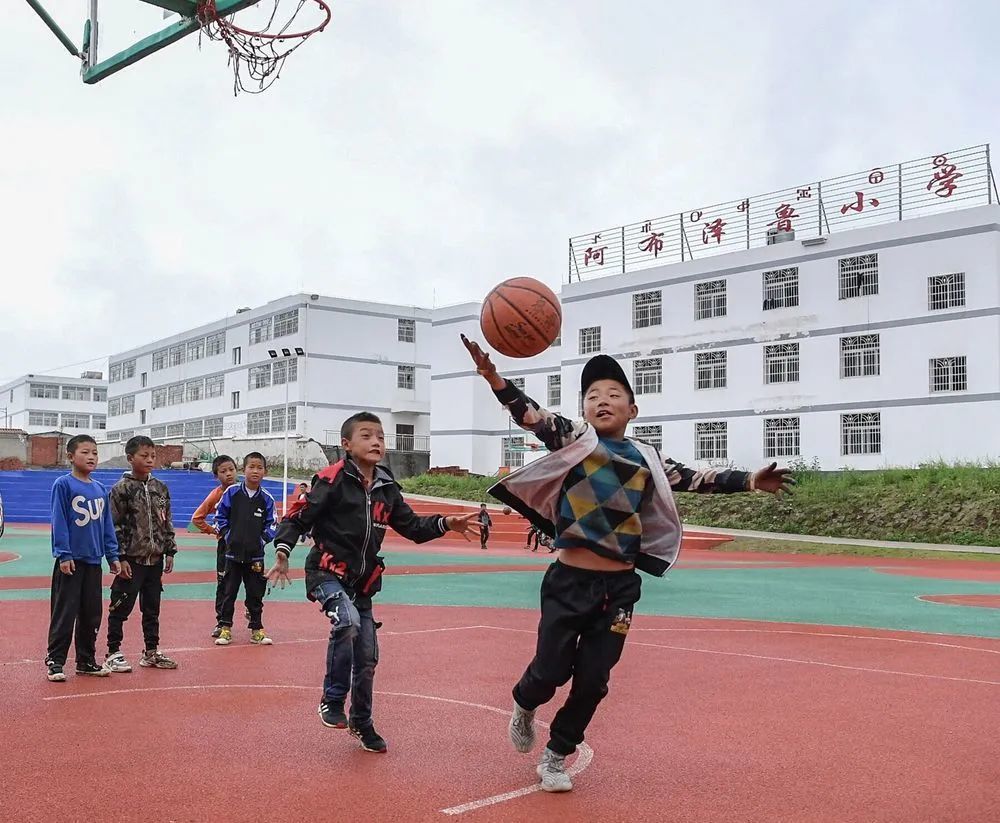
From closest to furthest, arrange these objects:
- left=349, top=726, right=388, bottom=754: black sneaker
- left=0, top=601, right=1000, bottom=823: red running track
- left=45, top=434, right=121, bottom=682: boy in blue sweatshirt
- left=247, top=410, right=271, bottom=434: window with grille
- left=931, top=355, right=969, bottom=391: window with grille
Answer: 1. left=0, top=601, right=1000, bottom=823: red running track
2. left=349, top=726, right=388, bottom=754: black sneaker
3. left=45, top=434, right=121, bottom=682: boy in blue sweatshirt
4. left=931, top=355, right=969, bottom=391: window with grille
5. left=247, top=410, right=271, bottom=434: window with grille

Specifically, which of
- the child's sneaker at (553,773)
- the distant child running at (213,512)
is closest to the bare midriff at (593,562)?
the child's sneaker at (553,773)

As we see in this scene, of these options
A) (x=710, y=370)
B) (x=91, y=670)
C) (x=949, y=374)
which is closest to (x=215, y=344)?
(x=710, y=370)

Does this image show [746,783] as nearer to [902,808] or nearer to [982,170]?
[902,808]

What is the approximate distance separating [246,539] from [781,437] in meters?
28.6

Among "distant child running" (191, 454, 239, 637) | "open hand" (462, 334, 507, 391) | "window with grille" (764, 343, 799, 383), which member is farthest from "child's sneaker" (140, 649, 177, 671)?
"window with grille" (764, 343, 799, 383)

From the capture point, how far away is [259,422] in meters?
56.2

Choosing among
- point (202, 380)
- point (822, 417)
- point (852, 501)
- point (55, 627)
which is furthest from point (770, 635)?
point (202, 380)

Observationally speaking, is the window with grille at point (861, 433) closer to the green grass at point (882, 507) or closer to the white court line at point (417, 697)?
the green grass at point (882, 507)

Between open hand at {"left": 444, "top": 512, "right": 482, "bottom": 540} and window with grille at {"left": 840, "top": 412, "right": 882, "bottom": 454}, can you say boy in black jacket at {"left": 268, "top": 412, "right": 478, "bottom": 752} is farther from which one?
window with grille at {"left": 840, "top": 412, "right": 882, "bottom": 454}

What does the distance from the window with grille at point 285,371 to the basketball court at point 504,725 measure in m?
40.7

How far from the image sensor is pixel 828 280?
112ft

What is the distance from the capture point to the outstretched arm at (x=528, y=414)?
4.88 m

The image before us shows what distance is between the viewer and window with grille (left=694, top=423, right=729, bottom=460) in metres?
37.1

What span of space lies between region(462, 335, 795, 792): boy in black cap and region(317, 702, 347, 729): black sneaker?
1.05 meters
